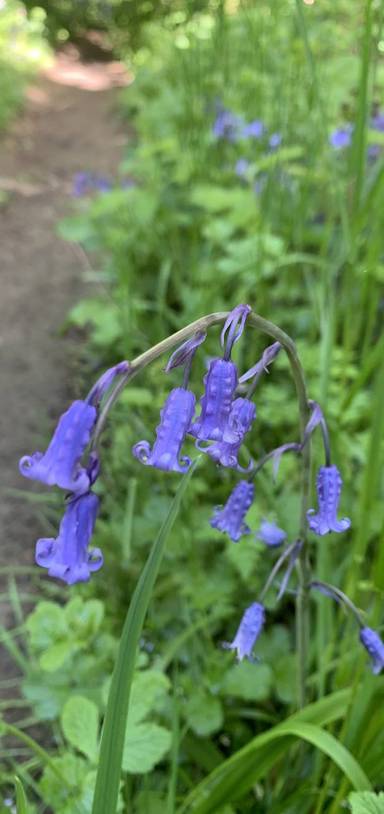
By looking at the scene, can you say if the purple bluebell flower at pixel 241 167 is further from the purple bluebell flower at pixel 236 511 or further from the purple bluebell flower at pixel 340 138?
the purple bluebell flower at pixel 236 511

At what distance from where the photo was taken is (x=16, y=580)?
A: 2463 mm

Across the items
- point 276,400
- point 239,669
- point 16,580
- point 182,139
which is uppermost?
point 182,139

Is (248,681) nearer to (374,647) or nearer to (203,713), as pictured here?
(203,713)

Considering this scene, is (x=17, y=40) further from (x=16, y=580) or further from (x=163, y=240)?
(x=16, y=580)

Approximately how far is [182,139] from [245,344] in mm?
1140

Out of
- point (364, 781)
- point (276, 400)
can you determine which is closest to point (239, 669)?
point (364, 781)

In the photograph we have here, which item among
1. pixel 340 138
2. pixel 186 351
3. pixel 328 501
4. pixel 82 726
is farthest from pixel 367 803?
pixel 340 138

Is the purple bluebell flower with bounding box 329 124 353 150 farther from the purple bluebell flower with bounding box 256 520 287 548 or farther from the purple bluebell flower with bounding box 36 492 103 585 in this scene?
the purple bluebell flower with bounding box 36 492 103 585

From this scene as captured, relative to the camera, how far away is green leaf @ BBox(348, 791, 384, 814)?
96cm

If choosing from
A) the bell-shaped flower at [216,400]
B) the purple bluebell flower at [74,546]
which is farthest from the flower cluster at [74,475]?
the bell-shaped flower at [216,400]

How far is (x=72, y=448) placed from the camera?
81 cm

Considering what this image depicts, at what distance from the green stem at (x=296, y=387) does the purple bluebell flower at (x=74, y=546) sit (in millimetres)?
77

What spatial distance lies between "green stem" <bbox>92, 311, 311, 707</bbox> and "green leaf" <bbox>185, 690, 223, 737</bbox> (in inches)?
10.4

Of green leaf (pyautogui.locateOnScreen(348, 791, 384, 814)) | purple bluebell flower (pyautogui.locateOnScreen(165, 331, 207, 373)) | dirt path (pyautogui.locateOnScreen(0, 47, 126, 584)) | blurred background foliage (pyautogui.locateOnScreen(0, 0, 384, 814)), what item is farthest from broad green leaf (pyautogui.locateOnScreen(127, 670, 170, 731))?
dirt path (pyautogui.locateOnScreen(0, 47, 126, 584))
